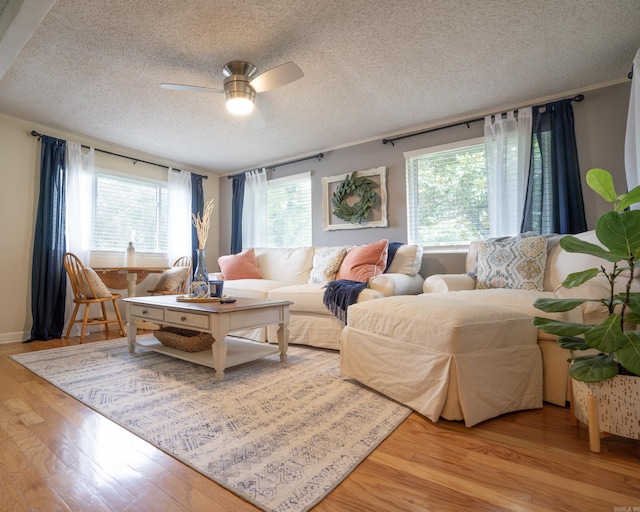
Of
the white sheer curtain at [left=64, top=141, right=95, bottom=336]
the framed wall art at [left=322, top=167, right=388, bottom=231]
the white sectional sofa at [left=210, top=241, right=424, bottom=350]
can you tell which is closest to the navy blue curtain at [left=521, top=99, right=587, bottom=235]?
the white sectional sofa at [left=210, top=241, right=424, bottom=350]

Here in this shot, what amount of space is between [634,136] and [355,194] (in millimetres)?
2464

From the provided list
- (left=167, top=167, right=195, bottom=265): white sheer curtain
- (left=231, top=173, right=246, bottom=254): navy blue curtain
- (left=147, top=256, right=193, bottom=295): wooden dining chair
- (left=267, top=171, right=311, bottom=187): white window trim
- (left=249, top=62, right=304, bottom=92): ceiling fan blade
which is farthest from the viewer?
(left=231, top=173, right=246, bottom=254): navy blue curtain

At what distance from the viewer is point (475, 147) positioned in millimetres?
3402

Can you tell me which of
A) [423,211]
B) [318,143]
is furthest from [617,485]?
[318,143]

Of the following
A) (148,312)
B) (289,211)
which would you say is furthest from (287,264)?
(148,312)

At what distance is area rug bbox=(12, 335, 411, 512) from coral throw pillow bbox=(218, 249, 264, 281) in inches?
61.0

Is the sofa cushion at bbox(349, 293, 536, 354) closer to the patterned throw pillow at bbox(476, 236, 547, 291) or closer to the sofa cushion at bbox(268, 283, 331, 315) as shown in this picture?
the patterned throw pillow at bbox(476, 236, 547, 291)

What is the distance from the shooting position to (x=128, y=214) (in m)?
4.36

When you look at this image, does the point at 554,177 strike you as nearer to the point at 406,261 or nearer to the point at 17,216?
the point at 406,261

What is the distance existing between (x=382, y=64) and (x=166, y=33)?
4.93 feet

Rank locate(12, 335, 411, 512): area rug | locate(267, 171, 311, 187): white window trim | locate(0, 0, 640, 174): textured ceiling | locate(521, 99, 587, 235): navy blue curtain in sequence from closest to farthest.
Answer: locate(12, 335, 411, 512): area rug < locate(0, 0, 640, 174): textured ceiling < locate(521, 99, 587, 235): navy blue curtain < locate(267, 171, 311, 187): white window trim

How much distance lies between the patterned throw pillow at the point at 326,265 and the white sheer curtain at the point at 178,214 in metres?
2.25

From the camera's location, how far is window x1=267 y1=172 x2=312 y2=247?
15.0 ft

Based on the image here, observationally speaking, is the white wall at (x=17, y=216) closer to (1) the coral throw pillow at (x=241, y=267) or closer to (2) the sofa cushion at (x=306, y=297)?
(1) the coral throw pillow at (x=241, y=267)
